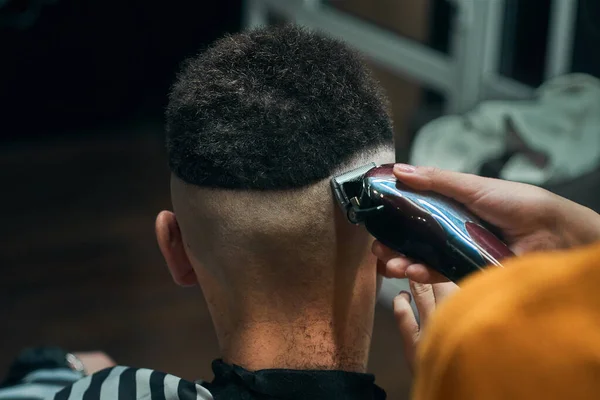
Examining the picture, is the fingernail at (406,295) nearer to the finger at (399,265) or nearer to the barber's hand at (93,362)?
the finger at (399,265)

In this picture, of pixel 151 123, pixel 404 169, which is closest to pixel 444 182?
pixel 404 169

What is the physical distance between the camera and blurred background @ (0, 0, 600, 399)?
2881 millimetres

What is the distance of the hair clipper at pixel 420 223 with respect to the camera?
0.88 meters

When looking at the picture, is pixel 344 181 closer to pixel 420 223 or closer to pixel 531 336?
pixel 420 223

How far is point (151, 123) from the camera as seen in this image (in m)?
4.93

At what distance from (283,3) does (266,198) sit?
3778 millimetres

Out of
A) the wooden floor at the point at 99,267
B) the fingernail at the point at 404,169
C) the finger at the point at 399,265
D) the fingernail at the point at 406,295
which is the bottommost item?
the wooden floor at the point at 99,267

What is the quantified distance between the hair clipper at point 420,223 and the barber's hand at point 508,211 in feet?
0.06

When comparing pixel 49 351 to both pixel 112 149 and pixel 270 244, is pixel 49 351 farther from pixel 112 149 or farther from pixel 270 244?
pixel 112 149

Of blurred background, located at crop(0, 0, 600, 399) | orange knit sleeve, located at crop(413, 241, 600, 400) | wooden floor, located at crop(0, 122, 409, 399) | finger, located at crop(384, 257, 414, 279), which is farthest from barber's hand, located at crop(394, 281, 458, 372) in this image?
wooden floor, located at crop(0, 122, 409, 399)

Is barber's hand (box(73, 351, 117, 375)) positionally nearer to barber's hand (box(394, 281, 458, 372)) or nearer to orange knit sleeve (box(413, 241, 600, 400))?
barber's hand (box(394, 281, 458, 372))

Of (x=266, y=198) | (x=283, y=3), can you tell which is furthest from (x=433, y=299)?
(x=283, y=3)

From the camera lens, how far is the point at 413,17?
3.87 m

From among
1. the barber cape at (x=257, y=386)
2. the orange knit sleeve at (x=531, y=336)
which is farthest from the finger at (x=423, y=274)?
the orange knit sleeve at (x=531, y=336)
